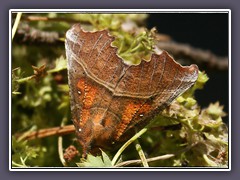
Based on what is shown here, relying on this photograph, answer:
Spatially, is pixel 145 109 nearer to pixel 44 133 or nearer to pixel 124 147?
pixel 124 147

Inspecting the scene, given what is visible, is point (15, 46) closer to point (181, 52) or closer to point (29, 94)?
point (29, 94)

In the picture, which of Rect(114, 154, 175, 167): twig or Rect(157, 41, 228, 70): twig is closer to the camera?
Rect(114, 154, 175, 167): twig

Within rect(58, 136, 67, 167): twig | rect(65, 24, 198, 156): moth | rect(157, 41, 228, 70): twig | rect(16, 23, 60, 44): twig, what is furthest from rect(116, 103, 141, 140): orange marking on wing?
rect(157, 41, 228, 70): twig

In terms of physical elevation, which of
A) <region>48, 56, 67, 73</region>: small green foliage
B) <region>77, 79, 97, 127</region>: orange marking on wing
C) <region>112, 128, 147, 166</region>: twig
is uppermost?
<region>48, 56, 67, 73</region>: small green foliage

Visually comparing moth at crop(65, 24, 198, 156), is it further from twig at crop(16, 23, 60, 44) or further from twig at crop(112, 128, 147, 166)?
twig at crop(16, 23, 60, 44)

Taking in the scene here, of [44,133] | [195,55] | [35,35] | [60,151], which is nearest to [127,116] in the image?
[60,151]

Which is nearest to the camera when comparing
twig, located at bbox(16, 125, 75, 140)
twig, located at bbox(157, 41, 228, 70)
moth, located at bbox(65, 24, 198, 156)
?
moth, located at bbox(65, 24, 198, 156)

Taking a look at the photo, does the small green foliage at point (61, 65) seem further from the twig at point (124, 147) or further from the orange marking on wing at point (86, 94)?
the twig at point (124, 147)

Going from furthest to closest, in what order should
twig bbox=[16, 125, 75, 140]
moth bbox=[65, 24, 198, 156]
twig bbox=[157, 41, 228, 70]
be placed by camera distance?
twig bbox=[157, 41, 228, 70] < twig bbox=[16, 125, 75, 140] < moth bbox=[65, 24, 198, 156]
